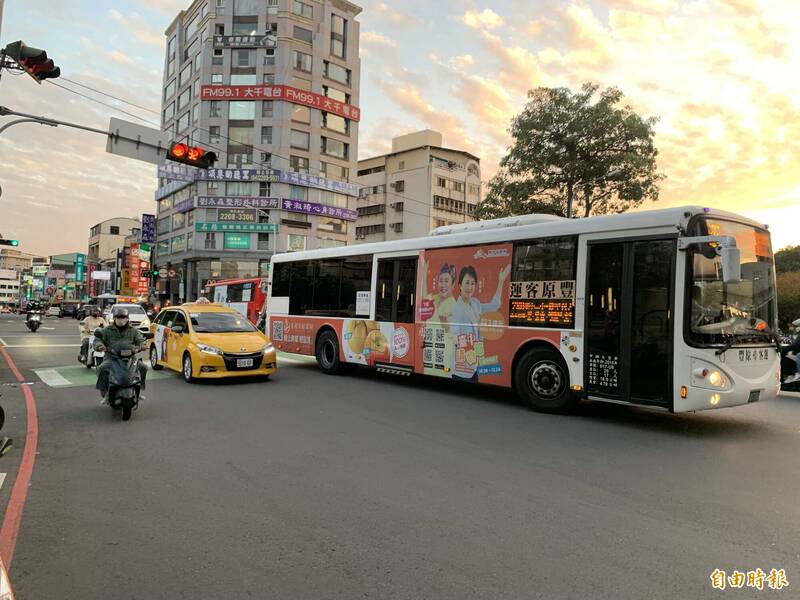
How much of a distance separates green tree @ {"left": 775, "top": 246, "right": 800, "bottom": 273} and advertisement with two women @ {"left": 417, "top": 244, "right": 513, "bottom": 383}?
58.5 meters

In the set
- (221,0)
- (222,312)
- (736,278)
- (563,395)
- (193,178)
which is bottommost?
(563,395)

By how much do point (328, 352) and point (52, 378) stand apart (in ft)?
20.0

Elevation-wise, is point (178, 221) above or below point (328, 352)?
above

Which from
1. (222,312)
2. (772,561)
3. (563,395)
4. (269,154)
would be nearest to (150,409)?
(222,312)

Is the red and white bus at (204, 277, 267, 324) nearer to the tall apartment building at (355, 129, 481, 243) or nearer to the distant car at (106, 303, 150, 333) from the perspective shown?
the distant car at (106, 303, 150, 333)

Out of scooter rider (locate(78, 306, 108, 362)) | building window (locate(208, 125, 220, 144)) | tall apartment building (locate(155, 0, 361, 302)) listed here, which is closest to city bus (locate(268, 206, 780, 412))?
scooter rider (locate(78, 306, 108, 362))

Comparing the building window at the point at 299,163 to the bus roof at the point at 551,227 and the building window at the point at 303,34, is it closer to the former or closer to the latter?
the building window at the point at 303,34

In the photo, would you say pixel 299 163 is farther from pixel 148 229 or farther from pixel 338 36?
pixel 148 229

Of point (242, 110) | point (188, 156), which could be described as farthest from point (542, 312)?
point (242, 110)

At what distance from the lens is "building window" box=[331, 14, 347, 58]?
61844 mm

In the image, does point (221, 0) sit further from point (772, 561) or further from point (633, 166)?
point (772, 561)

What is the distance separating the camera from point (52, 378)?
39.5ft

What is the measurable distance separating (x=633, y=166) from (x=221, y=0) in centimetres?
5337

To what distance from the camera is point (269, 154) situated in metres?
56.5
